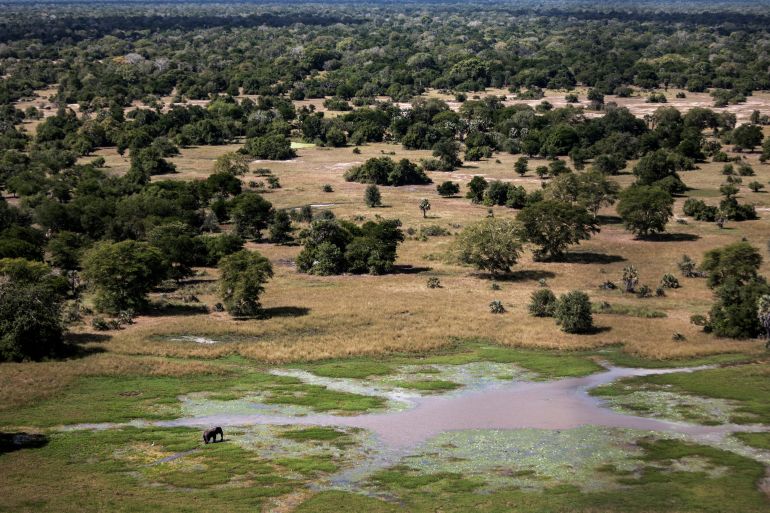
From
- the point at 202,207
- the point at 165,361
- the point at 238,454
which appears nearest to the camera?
the point at 238,454

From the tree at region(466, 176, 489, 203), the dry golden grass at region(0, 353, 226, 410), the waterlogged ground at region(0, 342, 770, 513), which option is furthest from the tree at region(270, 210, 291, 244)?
the waterlogged ground at region(0, 342, 770, 513)

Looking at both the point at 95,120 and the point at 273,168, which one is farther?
the point at 95,120

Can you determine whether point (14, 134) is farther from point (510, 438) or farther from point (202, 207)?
point (510, 438)

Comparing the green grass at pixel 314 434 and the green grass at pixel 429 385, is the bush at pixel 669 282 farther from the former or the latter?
the green grass at pixel 314 434

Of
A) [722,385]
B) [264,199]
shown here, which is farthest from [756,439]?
[264,199]

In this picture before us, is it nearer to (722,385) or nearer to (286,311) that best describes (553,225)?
(286,311)

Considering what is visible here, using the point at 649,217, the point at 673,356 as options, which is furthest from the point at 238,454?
the point at 649,217

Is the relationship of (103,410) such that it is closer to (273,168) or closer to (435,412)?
(435,412)

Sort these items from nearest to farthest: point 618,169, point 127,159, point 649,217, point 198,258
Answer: point 198,258
point 649,217
point 618,169
point 127,159
